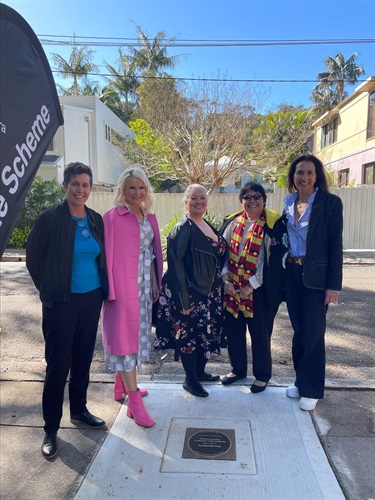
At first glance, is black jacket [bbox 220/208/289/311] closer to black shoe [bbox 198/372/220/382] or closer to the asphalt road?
black shoe [bbox 198/372/220/382]

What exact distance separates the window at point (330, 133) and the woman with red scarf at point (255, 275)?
21.8m

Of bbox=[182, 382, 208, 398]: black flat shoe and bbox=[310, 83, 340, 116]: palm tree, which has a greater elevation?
bbox=[310, 83, 340, 116]: palm tree

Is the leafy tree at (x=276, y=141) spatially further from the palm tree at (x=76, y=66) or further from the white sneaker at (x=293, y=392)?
the palm tree at (x=76, y=66)

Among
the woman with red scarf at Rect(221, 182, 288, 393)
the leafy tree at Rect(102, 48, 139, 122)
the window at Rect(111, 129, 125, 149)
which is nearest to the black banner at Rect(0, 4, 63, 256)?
the woman with red scarf at Rect(221, 182, 288, 393)

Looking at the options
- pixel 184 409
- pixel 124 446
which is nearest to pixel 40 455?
pixel 124 446

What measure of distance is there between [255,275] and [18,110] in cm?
238

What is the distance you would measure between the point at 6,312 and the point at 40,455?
13.1ft

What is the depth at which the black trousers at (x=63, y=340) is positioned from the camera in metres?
2.69

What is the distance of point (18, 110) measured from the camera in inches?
55.4

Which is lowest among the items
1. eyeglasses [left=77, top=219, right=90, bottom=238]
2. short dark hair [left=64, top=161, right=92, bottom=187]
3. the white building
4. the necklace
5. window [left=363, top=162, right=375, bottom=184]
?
eyeglasses [left=77, top=219, right=90, bottom=238]

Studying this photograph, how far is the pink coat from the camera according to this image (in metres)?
2.96

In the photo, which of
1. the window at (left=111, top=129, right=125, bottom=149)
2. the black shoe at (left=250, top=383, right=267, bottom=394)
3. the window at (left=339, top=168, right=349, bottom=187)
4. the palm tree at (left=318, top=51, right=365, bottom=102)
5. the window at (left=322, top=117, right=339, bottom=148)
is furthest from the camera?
the palm tree at (left=318, top=51, right=365, bottom=102)

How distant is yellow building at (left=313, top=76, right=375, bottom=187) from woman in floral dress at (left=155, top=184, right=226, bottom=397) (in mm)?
16130

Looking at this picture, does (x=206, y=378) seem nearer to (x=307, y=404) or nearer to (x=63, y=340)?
(x=307, y=404)
